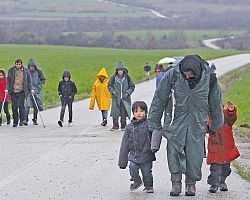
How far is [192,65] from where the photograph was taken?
9312mm

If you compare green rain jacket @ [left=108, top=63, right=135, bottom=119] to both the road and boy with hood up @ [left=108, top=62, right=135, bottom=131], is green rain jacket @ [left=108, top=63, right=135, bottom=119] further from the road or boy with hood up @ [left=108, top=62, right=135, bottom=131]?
the road

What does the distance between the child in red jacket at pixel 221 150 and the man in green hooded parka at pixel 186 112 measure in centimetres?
49

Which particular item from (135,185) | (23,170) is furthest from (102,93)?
(135,185)

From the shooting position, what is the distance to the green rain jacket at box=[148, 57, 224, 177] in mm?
9523

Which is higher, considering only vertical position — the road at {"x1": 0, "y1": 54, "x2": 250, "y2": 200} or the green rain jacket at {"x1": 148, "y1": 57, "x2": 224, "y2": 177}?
the green rain jacket at {"x1": 148, "y1": 57, "x2": 224, "y2": 177}

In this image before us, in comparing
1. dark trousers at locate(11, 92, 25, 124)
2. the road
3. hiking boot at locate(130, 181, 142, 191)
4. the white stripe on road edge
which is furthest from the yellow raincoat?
hiking boot at locate(130, 181, 142, 191)

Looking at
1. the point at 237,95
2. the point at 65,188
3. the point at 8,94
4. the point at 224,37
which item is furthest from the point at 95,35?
the point at 65,188

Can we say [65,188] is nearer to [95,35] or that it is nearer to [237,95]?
[237,95]

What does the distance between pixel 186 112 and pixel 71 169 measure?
3.38m

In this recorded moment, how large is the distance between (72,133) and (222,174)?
8252mm

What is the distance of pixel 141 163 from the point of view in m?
10.1

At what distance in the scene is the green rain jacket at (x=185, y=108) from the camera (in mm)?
9523

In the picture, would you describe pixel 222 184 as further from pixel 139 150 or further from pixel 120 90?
pixel 120 90

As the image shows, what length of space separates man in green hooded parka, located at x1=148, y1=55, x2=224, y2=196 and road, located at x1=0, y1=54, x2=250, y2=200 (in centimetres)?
49
